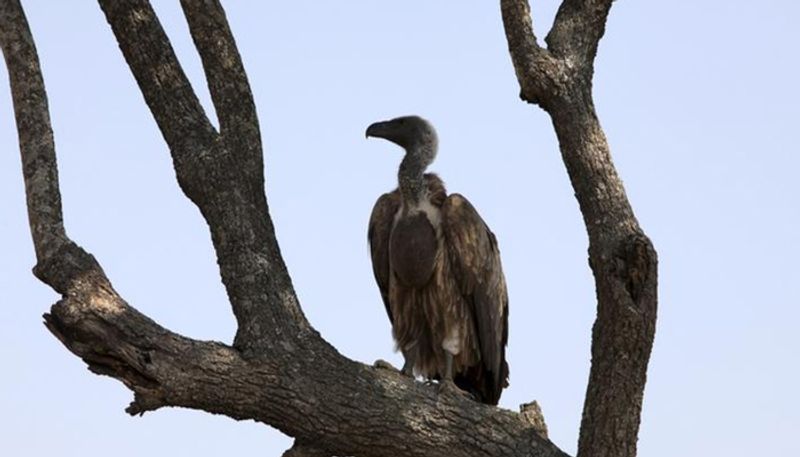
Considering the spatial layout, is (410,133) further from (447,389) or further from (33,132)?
(33,132)

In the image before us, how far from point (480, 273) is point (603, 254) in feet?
6.46

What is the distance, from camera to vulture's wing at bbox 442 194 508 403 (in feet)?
26.9

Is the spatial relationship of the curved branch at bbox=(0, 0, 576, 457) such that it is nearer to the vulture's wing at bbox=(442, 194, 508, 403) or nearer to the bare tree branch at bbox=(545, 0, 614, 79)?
the vulture's wing at bbox=(442, 194, 508, 403)

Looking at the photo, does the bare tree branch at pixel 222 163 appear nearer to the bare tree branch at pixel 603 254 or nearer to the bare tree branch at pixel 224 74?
the bare tree branch at pixel 224 74

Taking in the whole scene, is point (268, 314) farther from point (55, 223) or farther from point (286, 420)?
point (55, 223)

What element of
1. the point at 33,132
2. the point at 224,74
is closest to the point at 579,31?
the point at 224,74

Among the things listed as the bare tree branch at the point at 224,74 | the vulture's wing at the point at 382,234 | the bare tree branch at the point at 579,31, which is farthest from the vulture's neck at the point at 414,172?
the bare tree branch at the point at 579,31

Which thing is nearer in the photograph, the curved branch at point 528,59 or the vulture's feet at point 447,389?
the curved branch at point 528,59

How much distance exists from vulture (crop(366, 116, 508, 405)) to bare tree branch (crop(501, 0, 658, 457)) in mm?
1650

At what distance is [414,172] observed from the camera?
336 inches

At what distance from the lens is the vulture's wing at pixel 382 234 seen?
336 inches

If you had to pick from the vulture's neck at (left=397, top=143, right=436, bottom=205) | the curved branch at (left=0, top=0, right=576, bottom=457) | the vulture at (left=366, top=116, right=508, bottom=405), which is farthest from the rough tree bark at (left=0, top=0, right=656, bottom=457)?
the vulture's neck at (left=397, top=143, right=436, bottom=205)

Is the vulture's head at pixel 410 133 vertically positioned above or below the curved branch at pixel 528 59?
above

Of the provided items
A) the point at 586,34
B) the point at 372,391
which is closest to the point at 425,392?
the point at 372,391
